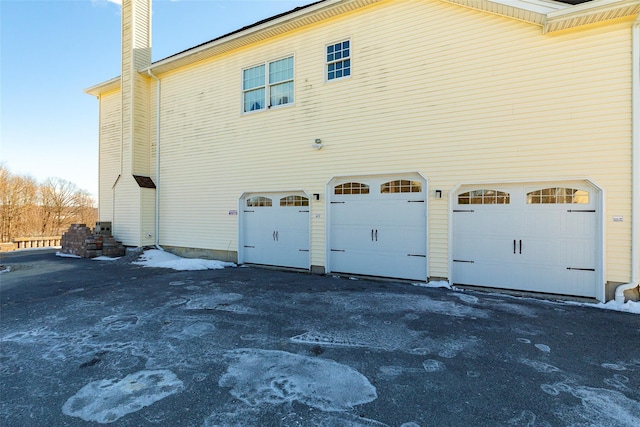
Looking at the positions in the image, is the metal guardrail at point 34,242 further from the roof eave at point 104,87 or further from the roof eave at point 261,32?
the roof eave at point 261,32

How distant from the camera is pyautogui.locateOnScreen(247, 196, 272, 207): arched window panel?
921cm

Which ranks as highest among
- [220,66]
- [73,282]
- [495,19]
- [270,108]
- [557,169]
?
[220,66]

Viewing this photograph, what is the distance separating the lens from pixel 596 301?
220 inches

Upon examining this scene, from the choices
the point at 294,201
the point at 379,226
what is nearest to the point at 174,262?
the point at 294,201

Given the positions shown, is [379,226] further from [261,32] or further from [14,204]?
[14,204]

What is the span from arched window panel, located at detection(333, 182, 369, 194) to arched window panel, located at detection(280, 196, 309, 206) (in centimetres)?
98

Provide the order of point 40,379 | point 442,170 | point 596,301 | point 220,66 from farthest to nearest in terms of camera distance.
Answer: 1. point 220,66
2. point 442,170
3. point 596,301
4. point 40,379

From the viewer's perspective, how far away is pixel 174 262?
952 centimetres

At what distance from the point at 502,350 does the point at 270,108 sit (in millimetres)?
8101

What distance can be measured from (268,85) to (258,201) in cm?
354

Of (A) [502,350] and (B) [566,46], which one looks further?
(B) [566,46]

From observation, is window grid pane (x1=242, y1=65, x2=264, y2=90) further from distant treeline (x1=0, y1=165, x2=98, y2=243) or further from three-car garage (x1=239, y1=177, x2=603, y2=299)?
distant treeline (x1=0, y1=165, x2=98, y2=243)

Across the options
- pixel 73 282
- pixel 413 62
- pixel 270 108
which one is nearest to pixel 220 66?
pixel 270 108

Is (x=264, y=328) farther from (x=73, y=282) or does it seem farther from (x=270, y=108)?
(x=270, y=108)
